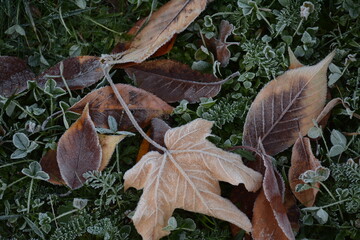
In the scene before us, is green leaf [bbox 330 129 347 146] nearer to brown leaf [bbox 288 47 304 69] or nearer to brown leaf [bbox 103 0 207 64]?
brown leaf [bbox 288 47 304 69]

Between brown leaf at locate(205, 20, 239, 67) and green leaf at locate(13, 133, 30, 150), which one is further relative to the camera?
brown leaf at locate(205, 20, 239, 67)

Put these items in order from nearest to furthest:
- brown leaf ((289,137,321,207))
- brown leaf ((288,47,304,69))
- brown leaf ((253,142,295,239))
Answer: brown leaf ((253,142,295,239)) < brown leaf ((289,137,321,207)) < brown leaf ((288,47,304,69))

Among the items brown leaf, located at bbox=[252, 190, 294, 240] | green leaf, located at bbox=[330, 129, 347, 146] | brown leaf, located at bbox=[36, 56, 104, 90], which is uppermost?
brown leaf, located at bbox=[36, 56, 104, 90]

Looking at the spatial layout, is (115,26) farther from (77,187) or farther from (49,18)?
(77,187)

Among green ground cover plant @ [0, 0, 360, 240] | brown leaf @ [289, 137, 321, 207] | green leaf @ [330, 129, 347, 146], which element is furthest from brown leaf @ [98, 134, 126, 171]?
green leaf @ [330, 129, 347, 146]

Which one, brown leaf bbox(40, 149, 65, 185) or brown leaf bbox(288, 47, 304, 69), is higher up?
brown leaf bbox(40, 149, 65, 185)

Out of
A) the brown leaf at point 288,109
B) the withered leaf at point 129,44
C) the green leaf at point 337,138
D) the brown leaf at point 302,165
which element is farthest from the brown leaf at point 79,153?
the green leaf at point 337,138

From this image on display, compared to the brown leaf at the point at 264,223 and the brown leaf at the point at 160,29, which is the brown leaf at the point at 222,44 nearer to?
the brown leaf at the point at 160,29
